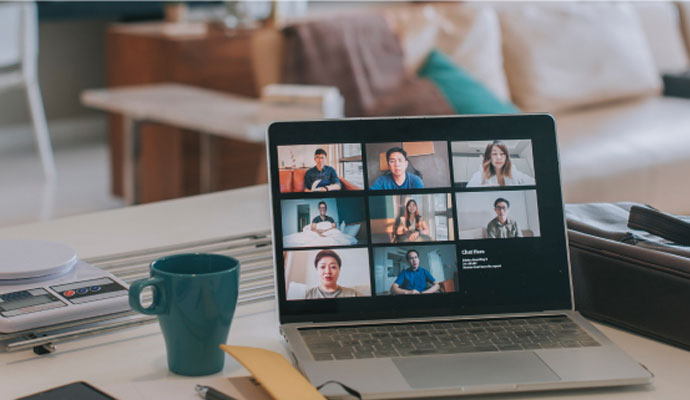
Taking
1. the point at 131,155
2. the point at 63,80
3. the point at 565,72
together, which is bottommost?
the point at 131,155

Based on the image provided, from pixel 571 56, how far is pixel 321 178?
2.77 meters

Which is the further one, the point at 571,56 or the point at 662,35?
the point at 662,35

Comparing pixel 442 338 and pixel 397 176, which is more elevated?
pixel 397 176

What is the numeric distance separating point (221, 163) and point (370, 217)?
273 centimetres

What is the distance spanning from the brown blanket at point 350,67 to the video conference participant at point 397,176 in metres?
2.06

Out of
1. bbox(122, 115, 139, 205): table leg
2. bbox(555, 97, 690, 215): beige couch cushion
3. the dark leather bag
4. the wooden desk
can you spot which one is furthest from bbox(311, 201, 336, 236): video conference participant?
bbox(122, 115, 139, 205): table leg

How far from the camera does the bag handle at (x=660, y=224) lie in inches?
32.8

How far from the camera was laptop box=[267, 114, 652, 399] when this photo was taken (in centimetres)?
77

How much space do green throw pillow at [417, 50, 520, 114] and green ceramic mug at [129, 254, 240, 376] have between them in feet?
7.04

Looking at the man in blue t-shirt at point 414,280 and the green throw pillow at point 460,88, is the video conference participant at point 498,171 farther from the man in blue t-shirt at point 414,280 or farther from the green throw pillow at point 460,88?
the green throw pillow at point 460,88

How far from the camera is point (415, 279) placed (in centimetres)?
80

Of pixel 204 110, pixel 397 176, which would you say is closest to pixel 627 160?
pixel 204 110

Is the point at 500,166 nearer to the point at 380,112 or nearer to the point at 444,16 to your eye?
the point at 380,112

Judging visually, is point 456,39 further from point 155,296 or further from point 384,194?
point 155,296
